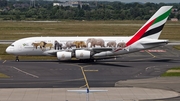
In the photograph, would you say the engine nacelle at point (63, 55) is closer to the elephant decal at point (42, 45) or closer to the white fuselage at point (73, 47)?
the white fuselage at point (73, 47)

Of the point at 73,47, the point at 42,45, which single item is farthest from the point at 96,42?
the point at 42,45

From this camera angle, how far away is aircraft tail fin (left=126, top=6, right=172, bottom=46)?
75.0 metres

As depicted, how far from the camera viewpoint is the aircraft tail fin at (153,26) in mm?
74988

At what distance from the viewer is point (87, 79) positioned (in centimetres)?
5888

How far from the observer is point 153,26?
75.0m

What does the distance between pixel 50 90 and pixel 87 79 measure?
8.59 meters

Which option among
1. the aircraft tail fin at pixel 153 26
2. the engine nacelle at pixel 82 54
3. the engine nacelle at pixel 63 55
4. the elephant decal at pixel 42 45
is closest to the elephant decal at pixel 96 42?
the engine nacelle at pixel 82 54

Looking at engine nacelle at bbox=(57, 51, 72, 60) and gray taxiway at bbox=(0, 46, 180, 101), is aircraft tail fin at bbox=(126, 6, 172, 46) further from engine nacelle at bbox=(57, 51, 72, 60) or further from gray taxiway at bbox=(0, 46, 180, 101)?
engine nacelle at bbox=(57, 51, 72, 60)

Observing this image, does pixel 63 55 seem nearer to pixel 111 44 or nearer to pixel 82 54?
pixel 82 54

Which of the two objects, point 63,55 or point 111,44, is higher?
point 111,44

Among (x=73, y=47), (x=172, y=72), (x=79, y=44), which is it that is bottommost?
(x=172, y=72)

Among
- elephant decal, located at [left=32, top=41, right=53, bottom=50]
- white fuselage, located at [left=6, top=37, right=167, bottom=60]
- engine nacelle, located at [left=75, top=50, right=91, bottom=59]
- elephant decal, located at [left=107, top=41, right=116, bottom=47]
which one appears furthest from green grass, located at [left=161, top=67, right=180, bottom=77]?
elephant decal, located at [left=32, top=41, right=53, bottom=50]

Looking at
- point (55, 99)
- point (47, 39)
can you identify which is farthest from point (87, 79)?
point (47, 39)

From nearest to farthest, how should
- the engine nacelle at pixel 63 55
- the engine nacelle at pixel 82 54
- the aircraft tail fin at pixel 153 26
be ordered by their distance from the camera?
the engine nacelle at pixel 63 55, the engine nacelle at pixel 82 54, the aircraft tail fin at pixel 153 26
